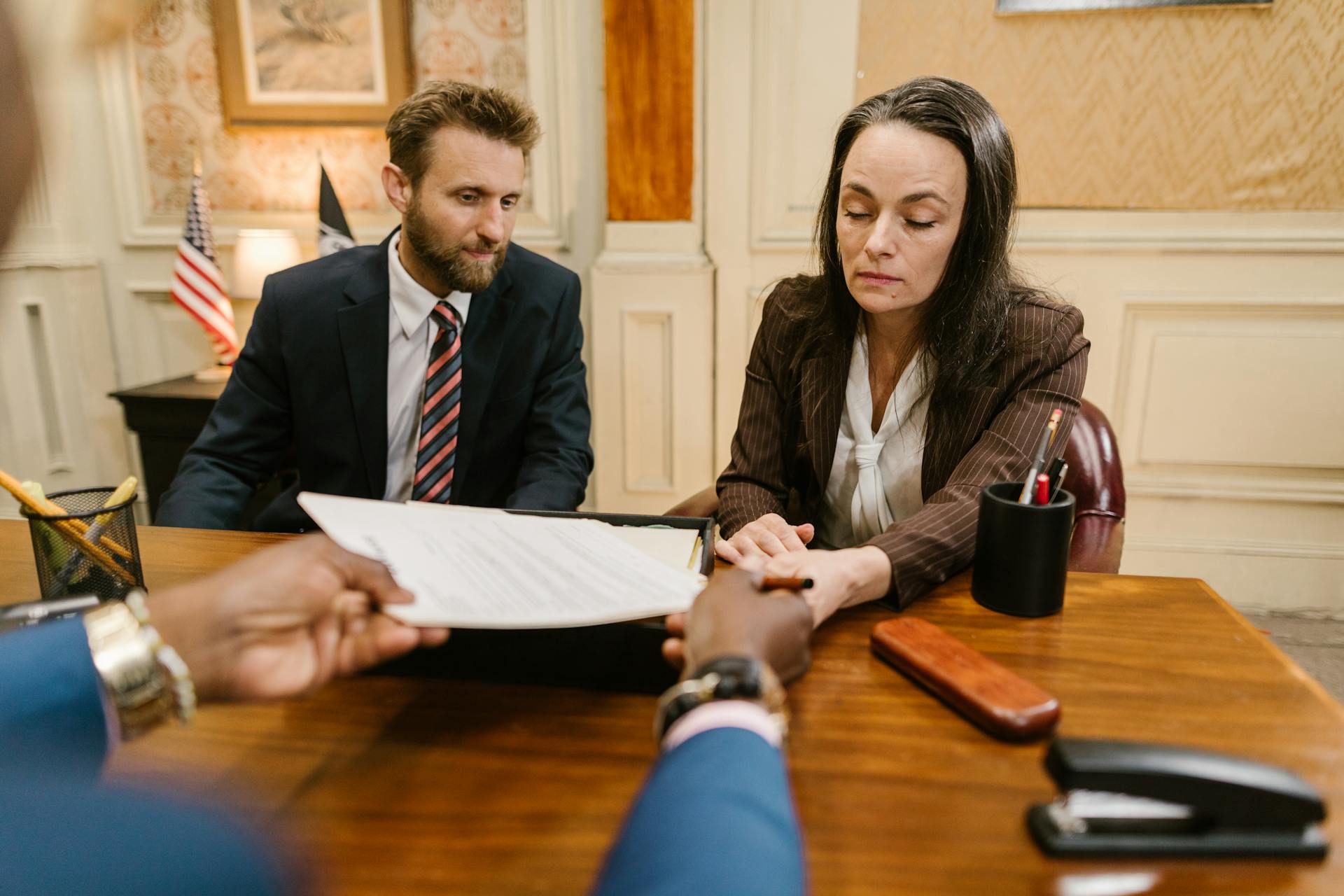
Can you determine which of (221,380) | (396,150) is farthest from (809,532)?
(221,380)

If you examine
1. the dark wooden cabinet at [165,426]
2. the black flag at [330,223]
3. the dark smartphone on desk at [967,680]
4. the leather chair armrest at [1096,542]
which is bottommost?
the dark wooden cabinet at [165,426]

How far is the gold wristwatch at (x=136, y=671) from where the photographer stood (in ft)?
2.03

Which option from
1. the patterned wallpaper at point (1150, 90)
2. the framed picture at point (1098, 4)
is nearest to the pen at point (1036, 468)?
the patterned wallpaper at point (1150, 90)

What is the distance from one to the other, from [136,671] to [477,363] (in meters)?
1.23

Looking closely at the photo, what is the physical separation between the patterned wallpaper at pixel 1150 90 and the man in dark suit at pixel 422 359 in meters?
1.51

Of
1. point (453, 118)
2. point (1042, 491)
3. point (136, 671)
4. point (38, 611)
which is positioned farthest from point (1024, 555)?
point (453, 118)

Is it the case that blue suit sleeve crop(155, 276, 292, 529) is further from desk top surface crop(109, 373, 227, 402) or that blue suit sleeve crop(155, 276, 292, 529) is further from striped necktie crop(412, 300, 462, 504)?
desk top surface crop(109, 373, 227, 402)

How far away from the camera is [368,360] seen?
5.70 ft

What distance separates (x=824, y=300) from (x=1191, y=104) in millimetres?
1813

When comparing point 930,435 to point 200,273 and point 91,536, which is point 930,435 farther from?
point 200,273

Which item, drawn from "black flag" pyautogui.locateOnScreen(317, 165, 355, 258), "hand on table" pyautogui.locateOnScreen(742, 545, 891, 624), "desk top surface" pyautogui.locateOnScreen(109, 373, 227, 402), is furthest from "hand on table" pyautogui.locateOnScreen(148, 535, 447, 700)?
"black flag" pyautogui.locateOnScreen(317, 165, 355, 258)

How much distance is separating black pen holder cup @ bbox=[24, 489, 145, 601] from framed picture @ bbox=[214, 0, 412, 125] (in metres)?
2.43

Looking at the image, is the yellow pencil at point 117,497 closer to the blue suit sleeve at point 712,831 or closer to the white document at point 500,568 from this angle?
the white document at point 500,568

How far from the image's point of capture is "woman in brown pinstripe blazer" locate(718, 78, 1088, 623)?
1.38m
